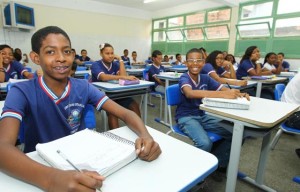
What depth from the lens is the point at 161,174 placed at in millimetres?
652

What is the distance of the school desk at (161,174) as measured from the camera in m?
0.59

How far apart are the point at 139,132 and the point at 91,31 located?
8.29 meters

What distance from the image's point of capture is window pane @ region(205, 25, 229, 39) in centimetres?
713

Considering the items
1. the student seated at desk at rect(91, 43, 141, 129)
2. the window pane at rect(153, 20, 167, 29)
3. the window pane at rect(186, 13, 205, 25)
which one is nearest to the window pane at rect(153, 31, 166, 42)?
the window pane at rect(153, 20, 167, 29)

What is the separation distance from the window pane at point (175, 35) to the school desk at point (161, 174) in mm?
8492

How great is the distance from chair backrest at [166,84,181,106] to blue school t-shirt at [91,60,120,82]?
3.97 feet

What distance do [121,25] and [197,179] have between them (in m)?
9.25

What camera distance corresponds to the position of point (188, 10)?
8234 millimetres

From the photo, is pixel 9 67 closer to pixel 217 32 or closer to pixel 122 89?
pixel 122 89

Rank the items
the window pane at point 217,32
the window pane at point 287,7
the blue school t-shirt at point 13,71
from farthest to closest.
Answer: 1. the window pane at point 217,32
2. the window pane at point 287,7
3. the blue school t-shirt at point 13,71

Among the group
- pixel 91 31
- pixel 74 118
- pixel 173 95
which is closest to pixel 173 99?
pixel 173 95

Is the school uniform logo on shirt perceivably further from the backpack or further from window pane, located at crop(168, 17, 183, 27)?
window pane, located at crop(168, 17, 183, 27)

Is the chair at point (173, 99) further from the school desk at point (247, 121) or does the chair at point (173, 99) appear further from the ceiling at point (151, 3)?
the ceiling at point (151, 3)

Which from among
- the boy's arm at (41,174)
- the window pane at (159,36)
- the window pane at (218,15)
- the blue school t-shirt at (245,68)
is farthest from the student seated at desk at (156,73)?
the window pane at (159,36)
